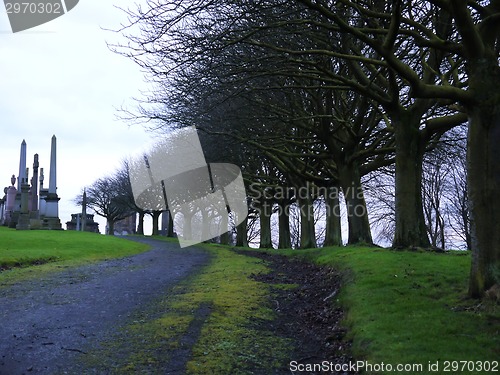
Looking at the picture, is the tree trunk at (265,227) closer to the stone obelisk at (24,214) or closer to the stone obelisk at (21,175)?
the stone obelisk at (24,214)

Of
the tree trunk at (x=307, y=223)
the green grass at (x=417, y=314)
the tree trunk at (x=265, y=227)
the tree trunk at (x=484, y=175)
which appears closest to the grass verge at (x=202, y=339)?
the green grass at (x=417, y=314)

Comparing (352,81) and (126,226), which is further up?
(126,226)

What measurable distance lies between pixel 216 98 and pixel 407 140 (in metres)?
7.98

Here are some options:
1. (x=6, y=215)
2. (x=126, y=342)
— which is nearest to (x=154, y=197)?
(x=6, y=215)

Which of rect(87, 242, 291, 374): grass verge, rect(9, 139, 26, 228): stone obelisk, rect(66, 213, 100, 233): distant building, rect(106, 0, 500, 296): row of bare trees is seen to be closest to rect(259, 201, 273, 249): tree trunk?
rect(106, 0, 500, 296): row of bare trees

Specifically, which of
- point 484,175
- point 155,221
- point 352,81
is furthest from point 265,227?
point 484,175

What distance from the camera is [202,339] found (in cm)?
796

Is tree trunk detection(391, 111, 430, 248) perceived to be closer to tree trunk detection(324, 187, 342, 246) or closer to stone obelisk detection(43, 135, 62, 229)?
tree trunk detection(324, 187, 342, 246)

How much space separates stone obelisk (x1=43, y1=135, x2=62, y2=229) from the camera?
1660 inches

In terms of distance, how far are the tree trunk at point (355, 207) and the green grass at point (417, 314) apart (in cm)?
874

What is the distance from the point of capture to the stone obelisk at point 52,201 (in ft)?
138
